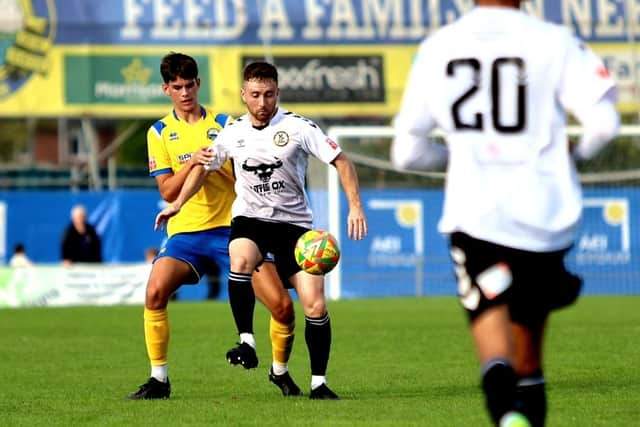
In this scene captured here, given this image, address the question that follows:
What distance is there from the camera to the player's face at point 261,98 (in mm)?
9766

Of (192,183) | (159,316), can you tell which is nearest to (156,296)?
(159,316)

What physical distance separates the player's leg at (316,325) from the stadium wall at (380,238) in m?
17.7

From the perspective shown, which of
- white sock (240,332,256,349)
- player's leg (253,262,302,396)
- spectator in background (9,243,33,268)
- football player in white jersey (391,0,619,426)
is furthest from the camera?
spectator in background (9,243,33,268)

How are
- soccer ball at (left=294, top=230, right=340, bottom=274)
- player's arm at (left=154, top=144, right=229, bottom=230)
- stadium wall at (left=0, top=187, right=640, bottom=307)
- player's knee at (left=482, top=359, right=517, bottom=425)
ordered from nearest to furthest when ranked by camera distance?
player's knee at (left=482, top=359, right=517, bottom=425)
soccer ball at (left=294, top=230, right=340, bottom=274)
player's arm at (left=154, top=144, right=229, bottom=230)
stadium wall at (left=0, top=187, right=640, bottom=307)

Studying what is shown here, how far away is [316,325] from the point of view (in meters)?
9.73

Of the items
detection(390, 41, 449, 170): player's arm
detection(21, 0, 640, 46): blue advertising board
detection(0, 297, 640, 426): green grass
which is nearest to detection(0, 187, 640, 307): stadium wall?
detection(21, 0, 640, 46): blue advertising board

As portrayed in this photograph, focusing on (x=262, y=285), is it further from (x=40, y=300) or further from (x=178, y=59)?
(x=40, y=300)

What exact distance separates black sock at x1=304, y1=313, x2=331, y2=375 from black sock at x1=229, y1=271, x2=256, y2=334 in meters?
0.42

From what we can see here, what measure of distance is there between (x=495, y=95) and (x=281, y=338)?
4.66m

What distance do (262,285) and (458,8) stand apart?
22.2 metres

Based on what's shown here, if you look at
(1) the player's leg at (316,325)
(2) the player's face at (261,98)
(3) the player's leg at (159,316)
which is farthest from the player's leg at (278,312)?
(2) the player's face at (261,98)

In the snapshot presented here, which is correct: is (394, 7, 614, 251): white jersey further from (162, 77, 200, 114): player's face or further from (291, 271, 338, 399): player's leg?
(162, 77, 200, 114): player's face

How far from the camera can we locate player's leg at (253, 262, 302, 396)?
9.98 meters

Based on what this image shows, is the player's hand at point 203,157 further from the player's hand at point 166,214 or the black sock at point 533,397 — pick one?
the black sock at point 533,397
